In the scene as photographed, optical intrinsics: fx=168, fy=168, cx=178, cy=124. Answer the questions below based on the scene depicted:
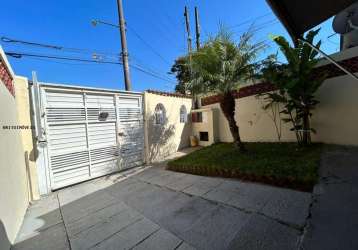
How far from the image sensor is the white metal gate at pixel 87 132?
537 cm

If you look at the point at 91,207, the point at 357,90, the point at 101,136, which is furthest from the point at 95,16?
the point at 357,90

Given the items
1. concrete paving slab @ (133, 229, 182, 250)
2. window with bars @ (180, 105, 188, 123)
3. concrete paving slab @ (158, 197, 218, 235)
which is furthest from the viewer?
window with bars @ (180, 105, 188, 123)

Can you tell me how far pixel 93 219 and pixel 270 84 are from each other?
865 centimetres

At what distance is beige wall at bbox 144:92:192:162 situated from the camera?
Answer: 8.24 meters

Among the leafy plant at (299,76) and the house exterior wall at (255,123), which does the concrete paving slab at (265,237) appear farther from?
the house exterior wall at (255,123)

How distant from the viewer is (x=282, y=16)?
92.9 inches

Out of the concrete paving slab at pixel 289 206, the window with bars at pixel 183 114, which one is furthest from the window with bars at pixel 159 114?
the concrete paving slab at pixel 289 206

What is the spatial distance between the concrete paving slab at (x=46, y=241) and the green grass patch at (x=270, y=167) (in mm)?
3909

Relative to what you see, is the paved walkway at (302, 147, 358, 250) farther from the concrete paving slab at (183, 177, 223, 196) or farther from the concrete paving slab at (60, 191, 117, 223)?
the concrete paving slab at (60, 191, 117, 223)

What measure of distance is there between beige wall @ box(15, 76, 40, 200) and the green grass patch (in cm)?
430

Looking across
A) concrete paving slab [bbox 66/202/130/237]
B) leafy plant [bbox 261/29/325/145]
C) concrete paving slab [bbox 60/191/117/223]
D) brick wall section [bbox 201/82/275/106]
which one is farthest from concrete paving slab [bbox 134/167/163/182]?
leafy plant [bbox 261/29/325/145]

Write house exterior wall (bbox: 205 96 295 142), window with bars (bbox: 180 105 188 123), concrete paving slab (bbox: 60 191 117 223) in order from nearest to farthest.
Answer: concrete paving slab (bbox: 60 191 117 223), house exterior wall (bbox: 205 96 295 142), window with bars (bbox: 180 105 188 123)

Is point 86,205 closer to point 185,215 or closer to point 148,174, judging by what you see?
point 148,174

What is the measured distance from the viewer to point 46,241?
2992 mm
